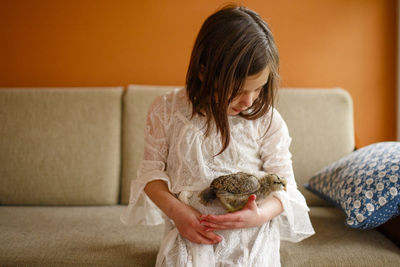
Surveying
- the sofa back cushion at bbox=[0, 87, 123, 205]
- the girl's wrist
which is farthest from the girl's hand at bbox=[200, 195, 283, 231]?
the sofa back cushion at bbox=[0, 87, 123, 205]

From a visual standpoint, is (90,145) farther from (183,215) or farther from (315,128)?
(315,128)

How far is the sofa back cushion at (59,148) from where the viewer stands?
1641 millimetres

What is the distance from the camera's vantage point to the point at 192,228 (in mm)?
1016

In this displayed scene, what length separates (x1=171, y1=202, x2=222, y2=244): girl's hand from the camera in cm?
101

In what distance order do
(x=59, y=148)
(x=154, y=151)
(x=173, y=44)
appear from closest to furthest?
(x=154, y=151) < (x=59, y=148) < (x=173, y=44)

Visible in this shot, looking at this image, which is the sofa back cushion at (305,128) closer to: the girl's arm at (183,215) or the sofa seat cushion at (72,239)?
the sofa seat cushion at (72,239)

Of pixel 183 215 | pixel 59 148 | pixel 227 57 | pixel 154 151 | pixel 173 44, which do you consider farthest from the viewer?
pixel 173 44

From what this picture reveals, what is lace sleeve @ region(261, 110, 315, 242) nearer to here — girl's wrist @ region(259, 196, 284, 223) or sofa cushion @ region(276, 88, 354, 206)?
girl's wrist @ region(259, 196, 284, 223)

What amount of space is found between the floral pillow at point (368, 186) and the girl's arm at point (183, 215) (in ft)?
1.70

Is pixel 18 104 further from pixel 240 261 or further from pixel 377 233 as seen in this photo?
pixel 377 233

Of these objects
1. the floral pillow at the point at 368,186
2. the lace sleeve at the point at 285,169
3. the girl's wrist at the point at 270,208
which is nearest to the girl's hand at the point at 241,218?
the girl's wrist at the point at 270,208

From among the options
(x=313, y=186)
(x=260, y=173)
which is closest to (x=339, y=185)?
(x=313, y=186)

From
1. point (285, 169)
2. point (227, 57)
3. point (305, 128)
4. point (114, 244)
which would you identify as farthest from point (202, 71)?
point (305, 128)

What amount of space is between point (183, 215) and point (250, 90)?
0.40 metres
